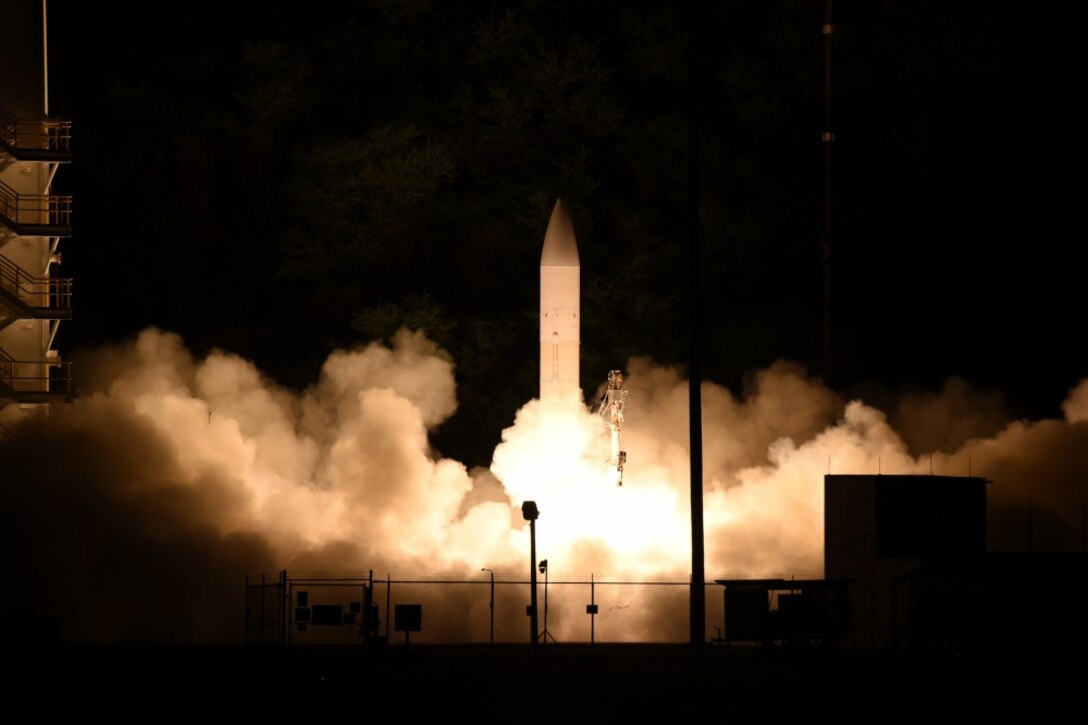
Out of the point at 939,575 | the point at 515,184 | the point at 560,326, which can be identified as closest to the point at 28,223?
the point at 560,326

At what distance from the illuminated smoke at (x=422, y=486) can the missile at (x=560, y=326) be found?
0.75m

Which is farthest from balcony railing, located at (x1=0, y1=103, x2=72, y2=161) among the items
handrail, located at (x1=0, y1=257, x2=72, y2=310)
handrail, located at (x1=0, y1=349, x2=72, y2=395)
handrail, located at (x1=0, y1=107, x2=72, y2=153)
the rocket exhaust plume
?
the rocket exhaust plume

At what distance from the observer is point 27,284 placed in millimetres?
50000

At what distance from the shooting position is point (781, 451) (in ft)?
169

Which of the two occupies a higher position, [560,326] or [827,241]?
[827,241]

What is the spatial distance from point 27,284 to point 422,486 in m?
11.6

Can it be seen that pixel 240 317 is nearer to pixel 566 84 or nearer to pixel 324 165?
pixel 324 165

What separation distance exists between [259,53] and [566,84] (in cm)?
1059

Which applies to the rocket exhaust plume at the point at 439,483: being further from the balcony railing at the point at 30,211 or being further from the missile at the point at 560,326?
the balcony railing at the point at 30,211

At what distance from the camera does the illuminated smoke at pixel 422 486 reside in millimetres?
45625

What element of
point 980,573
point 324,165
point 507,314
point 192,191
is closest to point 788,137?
point 507,314

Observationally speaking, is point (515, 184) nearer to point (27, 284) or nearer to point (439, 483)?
point (439, 483)

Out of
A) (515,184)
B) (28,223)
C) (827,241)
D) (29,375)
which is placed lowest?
(29,375)

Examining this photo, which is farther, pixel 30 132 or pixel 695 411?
pixel 30 132
